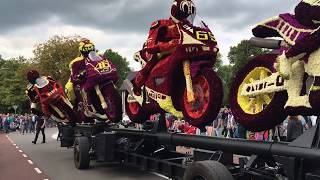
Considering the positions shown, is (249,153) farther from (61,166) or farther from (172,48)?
(61,166)

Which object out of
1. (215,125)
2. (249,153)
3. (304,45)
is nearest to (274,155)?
(249,153)

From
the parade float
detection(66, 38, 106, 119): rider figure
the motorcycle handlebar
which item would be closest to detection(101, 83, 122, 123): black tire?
detection(66, 38, 106, 119): rider figure

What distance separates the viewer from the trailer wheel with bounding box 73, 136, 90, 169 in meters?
10.9

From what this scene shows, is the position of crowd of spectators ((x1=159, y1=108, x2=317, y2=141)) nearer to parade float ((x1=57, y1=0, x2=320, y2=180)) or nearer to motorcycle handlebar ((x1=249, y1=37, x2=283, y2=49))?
parade float ((x1=57, y1=0, x2=320, y2=180))

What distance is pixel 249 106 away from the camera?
6074 mm

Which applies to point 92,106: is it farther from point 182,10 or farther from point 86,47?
point 182,10

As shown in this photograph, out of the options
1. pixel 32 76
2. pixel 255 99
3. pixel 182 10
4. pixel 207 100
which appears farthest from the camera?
pixel 32 76

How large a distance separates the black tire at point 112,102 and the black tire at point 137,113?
1109mm

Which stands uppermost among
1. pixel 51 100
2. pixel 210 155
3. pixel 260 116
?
pixel 51 100

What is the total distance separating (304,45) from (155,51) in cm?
356

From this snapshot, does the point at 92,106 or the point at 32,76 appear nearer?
the point at 92,106

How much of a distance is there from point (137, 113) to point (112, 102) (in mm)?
2053

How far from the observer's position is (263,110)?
18.6ft

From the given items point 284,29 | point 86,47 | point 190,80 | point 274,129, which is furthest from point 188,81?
point 86,47
